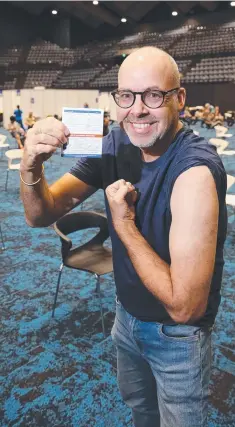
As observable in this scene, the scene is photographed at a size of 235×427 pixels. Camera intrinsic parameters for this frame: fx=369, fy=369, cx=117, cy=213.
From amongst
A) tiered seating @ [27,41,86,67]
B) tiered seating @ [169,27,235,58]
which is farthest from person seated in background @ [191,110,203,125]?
tiered seating @ [27,41,86,67]

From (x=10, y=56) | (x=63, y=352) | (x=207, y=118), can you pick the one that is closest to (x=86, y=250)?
(x=63, y=352)

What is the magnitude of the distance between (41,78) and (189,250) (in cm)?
2708

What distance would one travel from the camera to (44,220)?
4.49 ft

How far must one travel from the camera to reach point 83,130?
117cm

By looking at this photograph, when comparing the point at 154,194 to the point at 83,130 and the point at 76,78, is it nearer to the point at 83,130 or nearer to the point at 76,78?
the point at 83,130

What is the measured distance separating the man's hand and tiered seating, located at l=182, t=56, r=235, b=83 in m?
20.8

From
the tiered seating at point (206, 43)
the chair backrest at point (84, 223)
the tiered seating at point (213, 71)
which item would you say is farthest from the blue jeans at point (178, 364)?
the tiered seating at point (206, 43)

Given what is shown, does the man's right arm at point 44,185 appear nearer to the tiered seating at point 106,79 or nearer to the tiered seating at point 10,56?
the tiered seating at point 106,79

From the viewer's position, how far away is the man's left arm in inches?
36.1

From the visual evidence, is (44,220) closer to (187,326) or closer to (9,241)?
(187,326)

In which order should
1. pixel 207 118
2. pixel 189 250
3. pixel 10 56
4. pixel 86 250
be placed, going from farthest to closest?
pixel 10 56 → pixel 207 118 → pixel 86 250 → pixel 189 250

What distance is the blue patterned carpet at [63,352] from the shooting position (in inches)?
81.3

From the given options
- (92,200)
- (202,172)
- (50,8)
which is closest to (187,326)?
(202,172)

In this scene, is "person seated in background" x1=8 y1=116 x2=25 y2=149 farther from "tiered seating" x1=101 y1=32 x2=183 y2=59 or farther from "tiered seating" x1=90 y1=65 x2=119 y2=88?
"tiered seating" x1=101 y1=32 x2=183 y2=59
